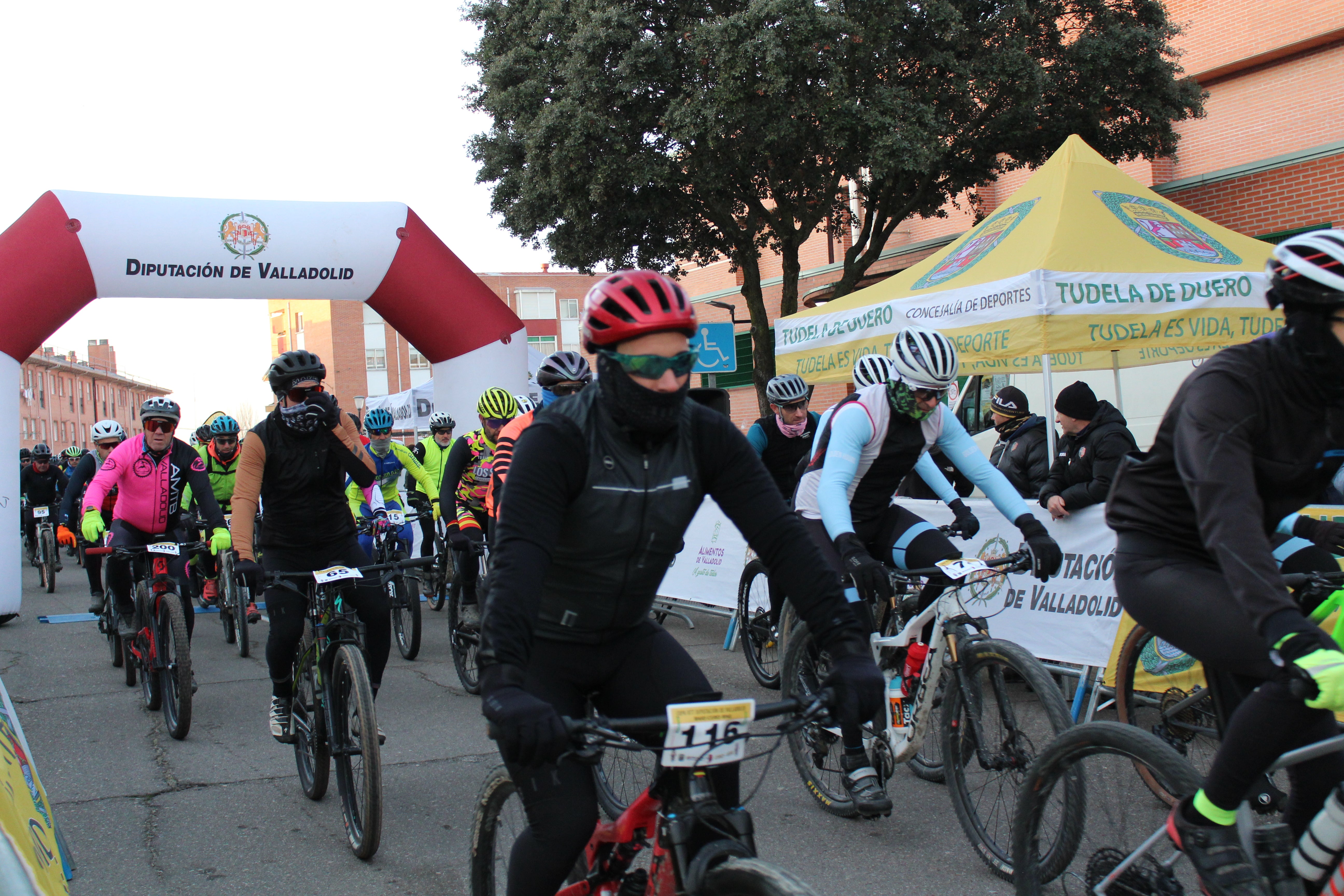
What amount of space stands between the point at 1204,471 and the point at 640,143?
16.1 meters

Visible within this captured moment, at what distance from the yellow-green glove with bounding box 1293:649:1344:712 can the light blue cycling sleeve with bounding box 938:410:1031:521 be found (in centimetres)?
235

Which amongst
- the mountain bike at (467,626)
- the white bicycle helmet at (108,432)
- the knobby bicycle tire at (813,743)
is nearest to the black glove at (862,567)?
the knobby bicycle tire at (813,743)

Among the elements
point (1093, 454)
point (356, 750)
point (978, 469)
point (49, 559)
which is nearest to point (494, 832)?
point (356, 750)

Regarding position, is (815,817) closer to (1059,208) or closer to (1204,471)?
(1204,471)

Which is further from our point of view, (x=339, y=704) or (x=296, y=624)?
(x=296, y=624)

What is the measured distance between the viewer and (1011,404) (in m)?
8.50

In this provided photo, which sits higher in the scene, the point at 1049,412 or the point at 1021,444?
the point at 1049,412

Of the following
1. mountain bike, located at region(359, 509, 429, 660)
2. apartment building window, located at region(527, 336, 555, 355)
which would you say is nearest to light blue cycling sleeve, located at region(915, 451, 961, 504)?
mountain bike, located at region(359, 509, 429, 660)

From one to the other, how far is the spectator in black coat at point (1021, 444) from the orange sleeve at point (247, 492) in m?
5.17

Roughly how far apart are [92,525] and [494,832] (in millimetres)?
5484

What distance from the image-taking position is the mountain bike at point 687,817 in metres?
2.07

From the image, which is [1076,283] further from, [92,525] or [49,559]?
[49,559]

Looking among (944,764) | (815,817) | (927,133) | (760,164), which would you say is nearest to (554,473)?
(944,764)

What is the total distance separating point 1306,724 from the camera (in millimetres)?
2293
